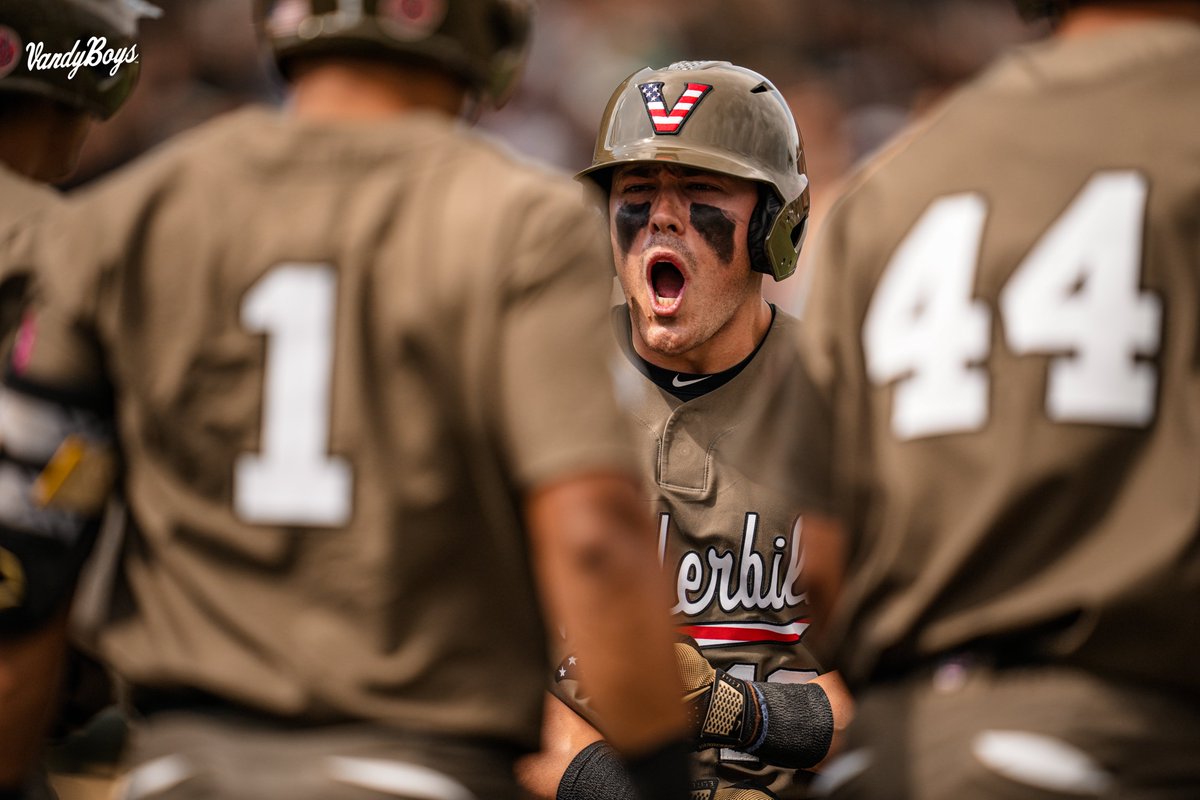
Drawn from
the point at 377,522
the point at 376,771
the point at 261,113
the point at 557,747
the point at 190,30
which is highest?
the point at 190,30

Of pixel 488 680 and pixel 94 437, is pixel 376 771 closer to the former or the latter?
pixel 488 680

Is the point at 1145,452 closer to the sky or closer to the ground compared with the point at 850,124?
closer to the ground

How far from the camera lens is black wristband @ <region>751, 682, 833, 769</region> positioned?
4242 mm

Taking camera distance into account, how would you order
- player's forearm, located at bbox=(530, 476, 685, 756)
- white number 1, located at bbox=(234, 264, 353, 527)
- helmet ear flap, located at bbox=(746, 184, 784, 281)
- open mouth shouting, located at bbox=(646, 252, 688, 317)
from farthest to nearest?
helmet ear flap, located at bbox=(746, 184, 784, 281)
open mouth shouting, located at bbox=(646, 252, 688, 317)
white number 1, located at bbox=(234, 264, 353, 527)
player's forearm, located at bbox=(530, 476, 685, 756)

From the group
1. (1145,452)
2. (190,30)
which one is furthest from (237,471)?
(190,30)

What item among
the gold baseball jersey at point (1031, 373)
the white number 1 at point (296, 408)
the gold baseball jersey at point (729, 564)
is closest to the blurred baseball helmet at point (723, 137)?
the gold baseball jersey at point (729, 564)

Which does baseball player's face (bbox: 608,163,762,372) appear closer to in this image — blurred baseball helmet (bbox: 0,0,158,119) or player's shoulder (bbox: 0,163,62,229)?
blurred baseball helmet (bbox: 0,0,158,119)

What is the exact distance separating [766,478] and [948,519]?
41cm

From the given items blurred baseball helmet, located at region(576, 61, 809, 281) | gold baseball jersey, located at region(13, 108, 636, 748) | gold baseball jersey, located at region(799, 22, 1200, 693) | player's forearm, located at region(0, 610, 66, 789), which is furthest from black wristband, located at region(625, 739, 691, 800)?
blurred baseball helmet, located at region(576, 61, 809, 281)

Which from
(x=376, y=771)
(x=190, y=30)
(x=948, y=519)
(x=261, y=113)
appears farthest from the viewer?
(x=190, y=30)

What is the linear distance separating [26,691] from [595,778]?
1.78 m

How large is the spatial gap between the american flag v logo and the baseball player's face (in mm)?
124

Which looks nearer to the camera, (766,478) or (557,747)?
(766,478)

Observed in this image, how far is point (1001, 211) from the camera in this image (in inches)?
105
